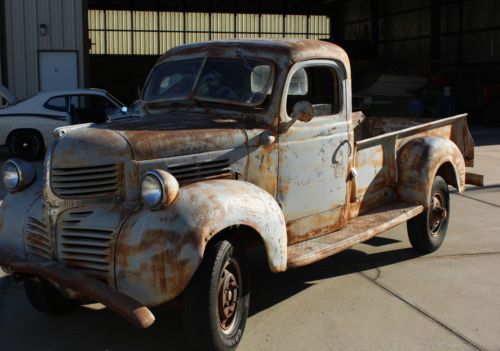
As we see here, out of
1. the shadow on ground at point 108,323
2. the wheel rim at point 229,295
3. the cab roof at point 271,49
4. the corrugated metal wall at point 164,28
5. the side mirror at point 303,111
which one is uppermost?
the corrugated metal wall at point 164,28

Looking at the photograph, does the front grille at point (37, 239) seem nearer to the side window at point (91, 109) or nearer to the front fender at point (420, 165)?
the front fender at point (420, 165)

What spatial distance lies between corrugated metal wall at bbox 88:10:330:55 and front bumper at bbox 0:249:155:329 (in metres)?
30.2

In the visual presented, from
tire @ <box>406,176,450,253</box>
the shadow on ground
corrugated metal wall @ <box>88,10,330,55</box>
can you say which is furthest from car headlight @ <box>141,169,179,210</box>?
corrugated metal wall @ <box>88,10,330,55</box>

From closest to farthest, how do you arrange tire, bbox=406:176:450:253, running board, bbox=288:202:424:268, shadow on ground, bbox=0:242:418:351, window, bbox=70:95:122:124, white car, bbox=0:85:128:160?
shadow on ground, bbox=0:242:418:351, running board, bbox=288:202:424:268, tire, bbox=406:176:450:253, window, bbox=70:95:122:124, white car, bbox=0:85:128:160

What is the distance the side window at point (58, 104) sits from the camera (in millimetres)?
13258

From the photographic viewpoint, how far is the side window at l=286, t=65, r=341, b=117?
5.06 meters

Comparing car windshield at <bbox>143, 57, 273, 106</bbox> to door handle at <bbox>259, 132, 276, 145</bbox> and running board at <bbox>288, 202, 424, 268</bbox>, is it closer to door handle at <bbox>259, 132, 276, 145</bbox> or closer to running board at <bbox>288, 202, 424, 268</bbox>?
door handle at <bbox>259, 132, 276, 145</bbox>

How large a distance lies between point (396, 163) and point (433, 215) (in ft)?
2.38

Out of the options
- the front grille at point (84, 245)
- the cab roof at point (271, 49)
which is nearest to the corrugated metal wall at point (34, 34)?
the cab roof at point (271, 49)

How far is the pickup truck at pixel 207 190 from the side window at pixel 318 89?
0.02 meters

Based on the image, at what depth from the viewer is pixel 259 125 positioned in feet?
15.2

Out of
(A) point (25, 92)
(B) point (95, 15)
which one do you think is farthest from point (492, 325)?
(B) point (95, 15)

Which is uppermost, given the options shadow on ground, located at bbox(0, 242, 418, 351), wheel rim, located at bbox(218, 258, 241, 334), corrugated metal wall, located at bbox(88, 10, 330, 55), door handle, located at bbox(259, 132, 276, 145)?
corrugated metal wall, located at bbox(88, 10, 330, 55)

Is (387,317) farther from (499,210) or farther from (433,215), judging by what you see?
(499,210)
